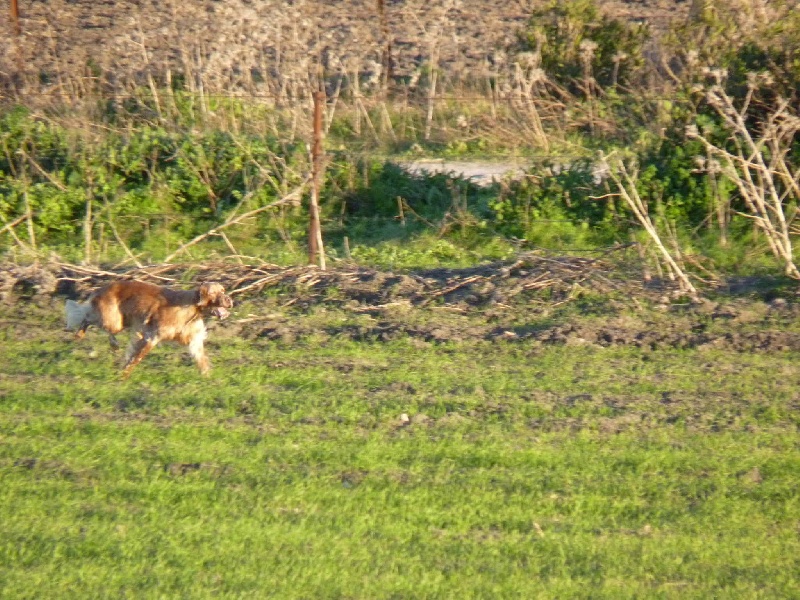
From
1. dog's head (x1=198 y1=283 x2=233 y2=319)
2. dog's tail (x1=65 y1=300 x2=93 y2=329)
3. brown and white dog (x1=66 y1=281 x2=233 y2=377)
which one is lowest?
dog's tail (x1=65 y1=300 x2=93 y2=329)

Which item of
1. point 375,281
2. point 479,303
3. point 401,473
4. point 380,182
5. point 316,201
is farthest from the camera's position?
point 380,182

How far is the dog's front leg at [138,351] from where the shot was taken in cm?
777

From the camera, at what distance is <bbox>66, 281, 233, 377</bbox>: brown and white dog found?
7750mm

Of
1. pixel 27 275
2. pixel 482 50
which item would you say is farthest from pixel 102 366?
pixel 482 50

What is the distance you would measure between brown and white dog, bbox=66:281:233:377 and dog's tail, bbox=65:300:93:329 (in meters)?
0.24

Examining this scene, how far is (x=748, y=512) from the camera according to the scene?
221 inches

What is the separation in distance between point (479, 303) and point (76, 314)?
137 inches

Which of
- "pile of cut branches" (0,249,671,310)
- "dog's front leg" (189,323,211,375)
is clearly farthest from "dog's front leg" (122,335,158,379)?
"pile of cut branches" (0,249,671,310)

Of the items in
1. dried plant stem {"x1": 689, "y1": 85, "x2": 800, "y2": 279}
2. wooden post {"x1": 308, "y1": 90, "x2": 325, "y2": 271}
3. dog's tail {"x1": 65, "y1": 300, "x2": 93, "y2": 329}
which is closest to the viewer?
dog's tail {"x1": 65, "y1": 300, "x2": 93, "y2": 329}

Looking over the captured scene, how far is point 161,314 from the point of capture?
7828mm

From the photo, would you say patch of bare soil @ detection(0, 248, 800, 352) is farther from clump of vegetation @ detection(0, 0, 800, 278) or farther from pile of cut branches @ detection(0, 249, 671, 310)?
clump of vegetation @ detection(0, 0, 800, 278)

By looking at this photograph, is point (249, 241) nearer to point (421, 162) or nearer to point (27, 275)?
point (27, 275)

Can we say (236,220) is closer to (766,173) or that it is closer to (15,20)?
(766,173)

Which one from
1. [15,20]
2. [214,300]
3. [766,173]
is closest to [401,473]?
[214,300]
